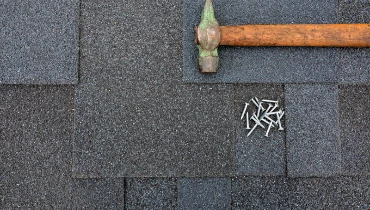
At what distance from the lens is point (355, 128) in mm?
1636

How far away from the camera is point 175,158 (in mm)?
1592

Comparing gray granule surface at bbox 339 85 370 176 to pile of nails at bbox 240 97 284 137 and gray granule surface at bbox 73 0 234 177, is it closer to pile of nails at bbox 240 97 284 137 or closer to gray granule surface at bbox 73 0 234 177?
pile of nails at bbox 240 97 284 137

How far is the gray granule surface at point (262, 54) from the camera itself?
5.30 feet

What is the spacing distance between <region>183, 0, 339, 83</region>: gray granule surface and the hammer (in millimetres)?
103

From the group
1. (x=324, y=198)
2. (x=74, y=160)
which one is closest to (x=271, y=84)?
(x=324, y=198)

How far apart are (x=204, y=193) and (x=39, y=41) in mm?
1153

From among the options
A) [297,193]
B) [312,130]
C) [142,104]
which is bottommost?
[297,193]

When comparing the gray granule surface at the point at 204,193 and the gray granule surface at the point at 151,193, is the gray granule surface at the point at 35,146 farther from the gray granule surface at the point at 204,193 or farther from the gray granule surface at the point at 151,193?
the gray granule surface at the point at 204,193

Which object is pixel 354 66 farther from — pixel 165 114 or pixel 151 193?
pixel 151 193

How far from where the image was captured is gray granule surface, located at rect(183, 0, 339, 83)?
161 centimetres

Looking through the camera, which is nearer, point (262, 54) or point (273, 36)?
point (273, 36)

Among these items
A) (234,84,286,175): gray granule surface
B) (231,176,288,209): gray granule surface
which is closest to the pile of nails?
(234,84,286,175): gray granule surface

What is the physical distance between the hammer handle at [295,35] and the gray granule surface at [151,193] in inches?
30.2

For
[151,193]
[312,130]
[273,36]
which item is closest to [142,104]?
[151,193]
